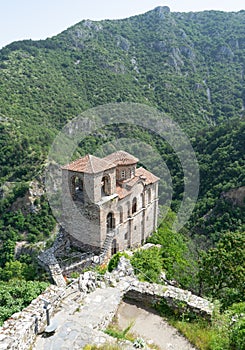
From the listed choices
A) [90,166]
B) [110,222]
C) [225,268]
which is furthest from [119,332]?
[110,222]

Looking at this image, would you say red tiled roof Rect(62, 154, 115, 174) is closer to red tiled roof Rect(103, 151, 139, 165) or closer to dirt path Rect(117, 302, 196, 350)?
red tiled roof Rect(103, 151, 139, 165)

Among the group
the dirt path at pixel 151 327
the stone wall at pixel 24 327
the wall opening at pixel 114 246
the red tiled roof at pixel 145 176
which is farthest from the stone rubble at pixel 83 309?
the red tiled roof at pixel 145 176

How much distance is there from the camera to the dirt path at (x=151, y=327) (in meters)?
8.40

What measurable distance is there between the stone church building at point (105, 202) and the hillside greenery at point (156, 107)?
3.45 meters

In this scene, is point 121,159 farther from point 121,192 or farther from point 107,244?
point 107,244

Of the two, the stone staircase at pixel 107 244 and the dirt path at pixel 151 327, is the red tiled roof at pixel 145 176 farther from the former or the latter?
the dirt path at pixel 151 327

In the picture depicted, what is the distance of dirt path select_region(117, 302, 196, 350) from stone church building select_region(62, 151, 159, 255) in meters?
11.0

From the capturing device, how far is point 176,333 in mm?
8852

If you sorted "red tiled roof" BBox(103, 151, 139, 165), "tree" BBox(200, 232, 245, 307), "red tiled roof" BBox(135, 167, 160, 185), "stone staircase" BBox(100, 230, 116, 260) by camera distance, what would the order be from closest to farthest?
"tree" BBox(200, 232, 245, 307), "stone staircase" BBox(100, 230, 116, 260), "red tiled roof" BBox(103, 151, 139, 165), "red tiled roof" BBox(135, 167, 160, 185)

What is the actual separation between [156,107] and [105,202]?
212 feet

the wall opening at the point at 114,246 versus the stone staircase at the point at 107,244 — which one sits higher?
the stone staircase at the point at 107,244

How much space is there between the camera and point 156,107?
81375 mm

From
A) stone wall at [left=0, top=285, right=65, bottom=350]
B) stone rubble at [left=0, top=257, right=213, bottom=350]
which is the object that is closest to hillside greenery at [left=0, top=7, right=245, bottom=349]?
stone rubble at [left=0, top=257, right=213, bottom=350]

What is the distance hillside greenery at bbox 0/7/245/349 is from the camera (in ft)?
71.4
